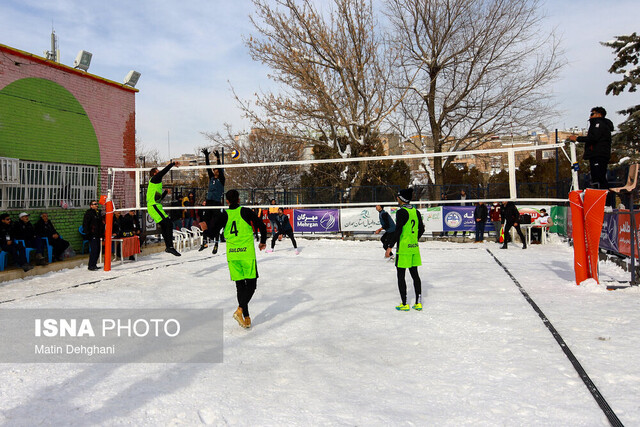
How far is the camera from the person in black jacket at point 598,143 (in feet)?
24.2

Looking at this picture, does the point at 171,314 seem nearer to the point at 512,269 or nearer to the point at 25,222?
the point at 25,222

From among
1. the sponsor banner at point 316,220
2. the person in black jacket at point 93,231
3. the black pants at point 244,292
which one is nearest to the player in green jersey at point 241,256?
the black pants at point 244,292

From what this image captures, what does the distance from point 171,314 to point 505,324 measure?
4.88 meters

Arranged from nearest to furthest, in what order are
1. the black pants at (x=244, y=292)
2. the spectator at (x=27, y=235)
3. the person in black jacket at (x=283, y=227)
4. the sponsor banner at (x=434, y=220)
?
the black pants at (x=244, y=292)
the spectator at (x=27, y=235)
the person in black jacket at (x=283, y=227)
the sponsor banner at (x=434, y=220)

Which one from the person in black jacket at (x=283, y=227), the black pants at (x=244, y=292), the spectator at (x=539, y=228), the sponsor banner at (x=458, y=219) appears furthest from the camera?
the sponsor banner at (x=458, y=219)

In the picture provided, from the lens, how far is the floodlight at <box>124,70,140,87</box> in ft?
51.2

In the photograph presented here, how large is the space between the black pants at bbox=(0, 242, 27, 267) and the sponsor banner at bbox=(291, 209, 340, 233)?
11.5 m

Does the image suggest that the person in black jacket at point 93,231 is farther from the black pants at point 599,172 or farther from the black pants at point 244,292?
the black pants at point 599,172

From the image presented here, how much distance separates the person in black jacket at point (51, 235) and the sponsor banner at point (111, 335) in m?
5.03

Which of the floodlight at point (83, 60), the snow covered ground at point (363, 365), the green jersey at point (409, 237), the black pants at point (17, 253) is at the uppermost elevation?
the floodlight at point (83, 60)

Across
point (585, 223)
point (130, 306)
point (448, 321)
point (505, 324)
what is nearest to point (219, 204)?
point (130, 306)

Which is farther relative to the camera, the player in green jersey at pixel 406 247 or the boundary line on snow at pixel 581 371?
the player in green jersey at pixel 406 247

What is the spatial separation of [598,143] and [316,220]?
45.0 feet

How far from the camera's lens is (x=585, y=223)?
Answer: 839 centimetres
